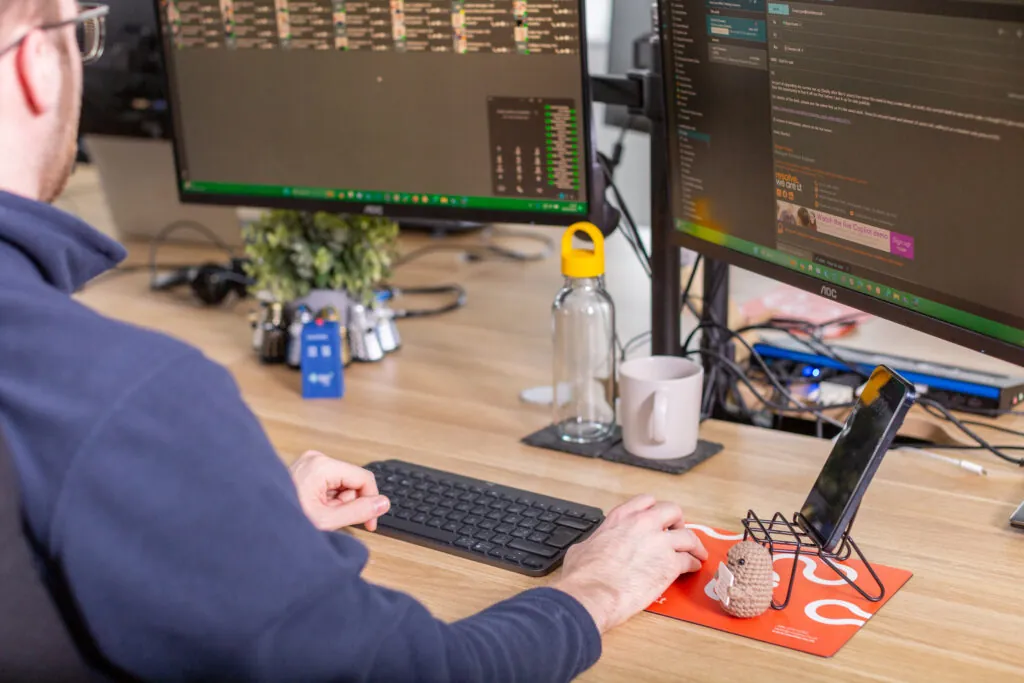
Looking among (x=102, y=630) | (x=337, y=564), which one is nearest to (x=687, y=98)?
(x=337, y=564)

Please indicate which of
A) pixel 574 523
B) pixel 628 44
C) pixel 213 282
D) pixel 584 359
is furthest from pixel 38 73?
pixel 628 44

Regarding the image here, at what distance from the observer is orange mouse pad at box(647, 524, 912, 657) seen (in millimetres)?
981

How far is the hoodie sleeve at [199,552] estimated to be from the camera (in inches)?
27.7

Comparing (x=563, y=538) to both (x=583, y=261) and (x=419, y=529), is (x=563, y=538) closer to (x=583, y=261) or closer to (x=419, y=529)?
(x=419, y=529)

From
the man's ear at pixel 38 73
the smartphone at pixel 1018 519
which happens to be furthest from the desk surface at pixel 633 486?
the man's ear at pixel 38 73

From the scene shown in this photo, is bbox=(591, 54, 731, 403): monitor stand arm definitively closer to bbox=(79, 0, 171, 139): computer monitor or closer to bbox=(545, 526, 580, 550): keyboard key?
bbox=(545, 526, 580, 550): keyboard key

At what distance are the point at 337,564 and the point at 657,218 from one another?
2.82 feet

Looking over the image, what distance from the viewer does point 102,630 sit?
0.73 m

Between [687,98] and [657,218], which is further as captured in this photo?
[657,218]

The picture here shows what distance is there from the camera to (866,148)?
1.16 meters

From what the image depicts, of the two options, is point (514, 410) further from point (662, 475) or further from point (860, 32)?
point (860, 32)

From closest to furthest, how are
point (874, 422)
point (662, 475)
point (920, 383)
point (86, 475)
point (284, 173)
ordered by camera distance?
1. point (86, 475)
2. point (874, 422)
3. point (662, 475)
4. point (920, 383)
5. point (284, 173)

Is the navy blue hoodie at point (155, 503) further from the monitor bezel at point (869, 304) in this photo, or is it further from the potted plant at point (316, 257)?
the potted plant at point (316, 257)

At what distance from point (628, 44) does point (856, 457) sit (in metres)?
1.16
